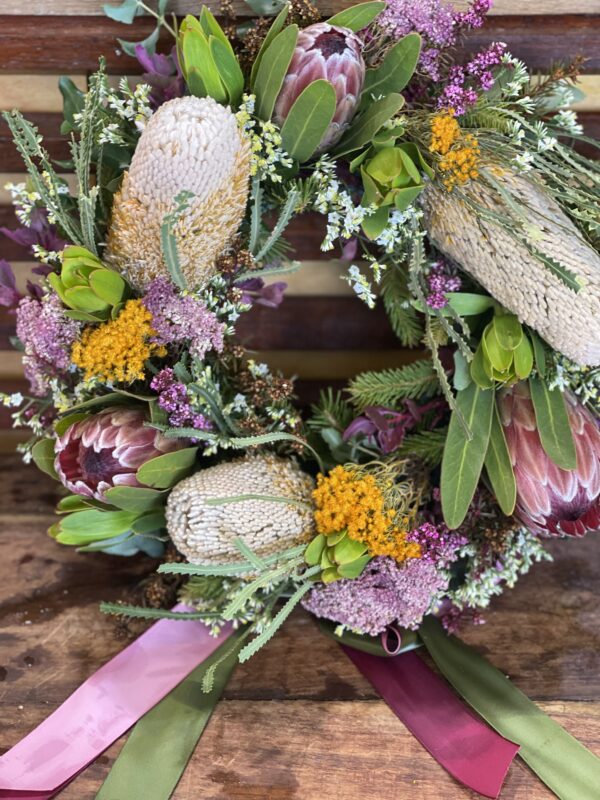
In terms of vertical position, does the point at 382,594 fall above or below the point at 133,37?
below

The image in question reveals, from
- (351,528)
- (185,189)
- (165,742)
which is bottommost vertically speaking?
(165,742)

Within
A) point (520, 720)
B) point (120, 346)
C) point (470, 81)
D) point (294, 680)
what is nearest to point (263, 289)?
point (120, 346)

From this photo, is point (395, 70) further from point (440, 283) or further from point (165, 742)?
point (165, 742)

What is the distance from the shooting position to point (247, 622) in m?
0.95

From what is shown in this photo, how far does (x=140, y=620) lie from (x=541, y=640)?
51 cm

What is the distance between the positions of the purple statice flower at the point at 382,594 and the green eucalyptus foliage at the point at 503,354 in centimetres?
22

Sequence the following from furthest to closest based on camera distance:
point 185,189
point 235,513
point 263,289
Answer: point 263,289 → point 235,513 → point 185,189

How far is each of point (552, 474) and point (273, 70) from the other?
499mm

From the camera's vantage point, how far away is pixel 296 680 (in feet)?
2.97

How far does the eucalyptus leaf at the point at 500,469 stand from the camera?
80 cm

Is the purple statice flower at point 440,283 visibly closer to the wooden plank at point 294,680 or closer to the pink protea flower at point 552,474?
the pink protea flower at point 552,474

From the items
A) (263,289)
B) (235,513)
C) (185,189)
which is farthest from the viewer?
(263,289)

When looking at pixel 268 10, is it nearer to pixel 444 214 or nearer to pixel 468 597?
pixel 444 214

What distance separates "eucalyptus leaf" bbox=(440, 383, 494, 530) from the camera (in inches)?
31.8
